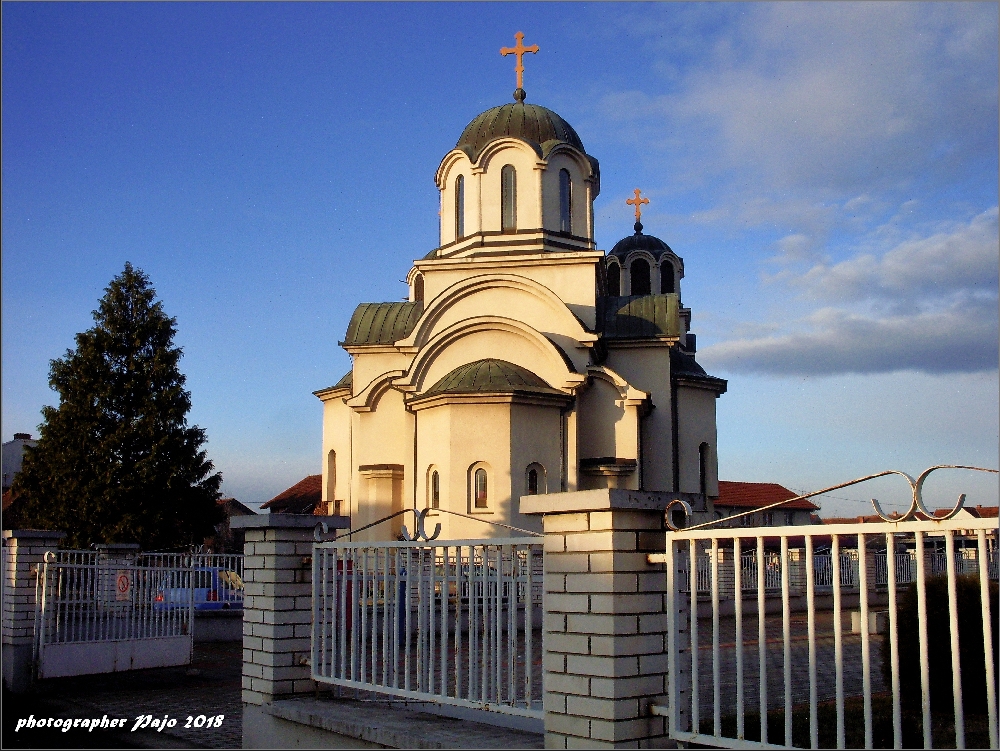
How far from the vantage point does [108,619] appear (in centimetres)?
1132

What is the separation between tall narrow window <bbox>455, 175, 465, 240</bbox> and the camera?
26.0m

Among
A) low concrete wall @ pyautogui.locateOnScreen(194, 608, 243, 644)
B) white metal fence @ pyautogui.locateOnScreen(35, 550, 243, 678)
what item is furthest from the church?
white metal fence @ pyautogui.locateOnScreen(35, 550, 243, 678)

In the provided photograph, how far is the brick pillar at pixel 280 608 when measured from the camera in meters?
7.07

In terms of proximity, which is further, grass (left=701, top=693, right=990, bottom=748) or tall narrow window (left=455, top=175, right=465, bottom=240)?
tall narrow window (left=455, top=175, right=465, bottom=240)

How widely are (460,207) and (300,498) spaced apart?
80.0 feet

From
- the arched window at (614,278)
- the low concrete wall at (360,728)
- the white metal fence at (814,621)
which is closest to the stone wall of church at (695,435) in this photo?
the arched window at (614,278)

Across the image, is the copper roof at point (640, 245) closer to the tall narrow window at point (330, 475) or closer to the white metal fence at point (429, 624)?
the tall narrow window at point (330, 475)

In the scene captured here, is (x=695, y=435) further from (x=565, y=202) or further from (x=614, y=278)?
(x=614, y=278)

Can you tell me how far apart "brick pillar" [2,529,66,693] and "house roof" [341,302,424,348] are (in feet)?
44.8

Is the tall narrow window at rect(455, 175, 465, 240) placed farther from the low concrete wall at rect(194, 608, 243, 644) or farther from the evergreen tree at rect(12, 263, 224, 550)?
the low concrete wall at rect(194, 608, 243, 644)

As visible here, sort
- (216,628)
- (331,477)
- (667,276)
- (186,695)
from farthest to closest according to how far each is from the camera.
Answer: (667,276) < (331,477) < (216,628) < (186,695)

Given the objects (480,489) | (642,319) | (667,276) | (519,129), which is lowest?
(480,489)

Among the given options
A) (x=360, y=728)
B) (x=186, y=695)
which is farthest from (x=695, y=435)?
(x=360, y=728)

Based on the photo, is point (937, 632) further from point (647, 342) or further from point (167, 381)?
point (167, 381)
